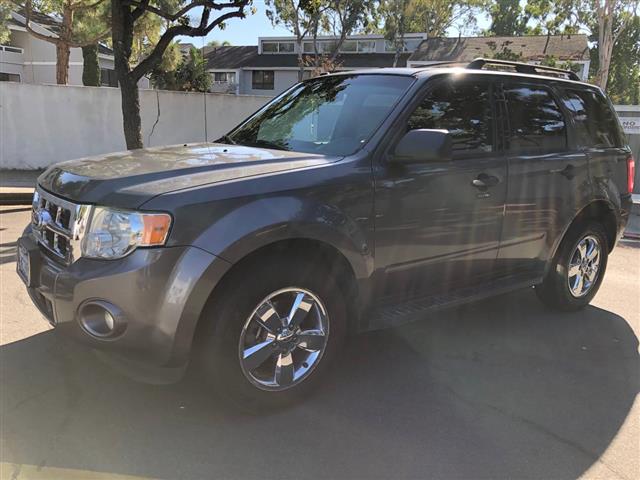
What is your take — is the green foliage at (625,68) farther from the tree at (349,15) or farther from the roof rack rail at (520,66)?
the roof rack rail at (520,66)

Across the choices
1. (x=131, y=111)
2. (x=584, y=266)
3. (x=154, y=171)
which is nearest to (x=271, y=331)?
(x=154, y=171)

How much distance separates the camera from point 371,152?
322 cm

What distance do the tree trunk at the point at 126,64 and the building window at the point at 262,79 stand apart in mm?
34870

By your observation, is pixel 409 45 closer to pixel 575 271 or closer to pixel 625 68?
pixel 625 68

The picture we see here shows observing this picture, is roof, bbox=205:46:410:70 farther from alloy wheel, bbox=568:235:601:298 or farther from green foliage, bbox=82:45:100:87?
alloy wheel, bbox=568:235:601:298

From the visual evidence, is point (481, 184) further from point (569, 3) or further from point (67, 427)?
point (569, 3)

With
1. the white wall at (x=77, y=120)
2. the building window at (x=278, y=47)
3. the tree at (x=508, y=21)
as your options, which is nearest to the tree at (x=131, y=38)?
the white wall at (x=77, y=120)

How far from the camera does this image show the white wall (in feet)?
41.2

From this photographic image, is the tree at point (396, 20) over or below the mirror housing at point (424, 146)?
over

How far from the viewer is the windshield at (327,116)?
344 centimetres

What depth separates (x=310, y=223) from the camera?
2.89 m

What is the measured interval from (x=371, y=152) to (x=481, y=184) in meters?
0.92

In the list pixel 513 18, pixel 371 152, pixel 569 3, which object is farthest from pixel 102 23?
pixel 513 18

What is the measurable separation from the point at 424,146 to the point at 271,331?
4.44 feet
